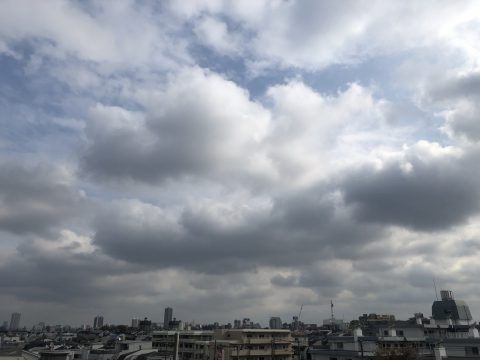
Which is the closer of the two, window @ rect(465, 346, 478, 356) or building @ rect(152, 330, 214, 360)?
window @ rect(465, 346, 478, 356)

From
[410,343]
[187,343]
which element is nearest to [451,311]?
[410,343]

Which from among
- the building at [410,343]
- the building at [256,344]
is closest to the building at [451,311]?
the building at [410,343]

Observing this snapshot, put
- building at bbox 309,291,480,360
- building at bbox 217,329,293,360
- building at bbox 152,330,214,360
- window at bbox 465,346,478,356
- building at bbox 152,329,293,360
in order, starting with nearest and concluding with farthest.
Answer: window at bbox 465,346,478,356 → building at bbox 309,291,480,360 → building at bbox 152,329,293,360 → building at bbox 217,329,293,360 → building at bbox 152,330,214,360

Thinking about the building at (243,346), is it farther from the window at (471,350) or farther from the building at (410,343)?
the window at (471,350)

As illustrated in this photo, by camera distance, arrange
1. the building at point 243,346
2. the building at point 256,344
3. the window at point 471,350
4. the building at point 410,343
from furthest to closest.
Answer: the building at point 256,344 → the building at point 243,346 → the building at point 410,343 → the window at point 471,350

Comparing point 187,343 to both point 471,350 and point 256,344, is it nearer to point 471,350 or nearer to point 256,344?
point 256,344

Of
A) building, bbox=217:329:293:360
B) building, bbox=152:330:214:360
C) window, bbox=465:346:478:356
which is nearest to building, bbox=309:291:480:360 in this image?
window, bbox=465:346:478:356

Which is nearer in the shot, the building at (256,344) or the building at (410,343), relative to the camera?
the building at (410,343)

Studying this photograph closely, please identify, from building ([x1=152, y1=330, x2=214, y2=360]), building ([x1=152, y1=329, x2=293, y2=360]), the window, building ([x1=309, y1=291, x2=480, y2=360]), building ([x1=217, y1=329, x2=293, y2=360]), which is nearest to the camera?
the window

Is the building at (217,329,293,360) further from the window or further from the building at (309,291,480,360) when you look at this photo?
the window

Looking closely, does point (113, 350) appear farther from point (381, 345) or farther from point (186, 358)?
point (381, 345)

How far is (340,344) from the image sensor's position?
263 ft

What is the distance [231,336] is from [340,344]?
3249cm

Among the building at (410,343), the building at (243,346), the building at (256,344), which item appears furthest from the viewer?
the building at (256,344)
